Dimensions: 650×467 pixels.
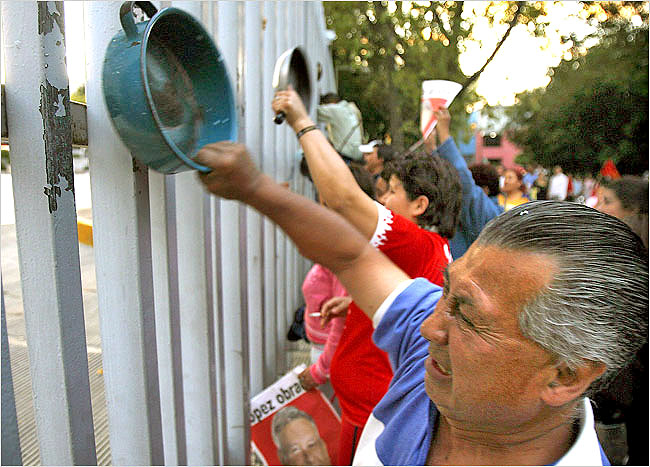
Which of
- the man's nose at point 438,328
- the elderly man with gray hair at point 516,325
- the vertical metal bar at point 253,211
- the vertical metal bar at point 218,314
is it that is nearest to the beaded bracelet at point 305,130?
the vertical metal bar at point 218,314

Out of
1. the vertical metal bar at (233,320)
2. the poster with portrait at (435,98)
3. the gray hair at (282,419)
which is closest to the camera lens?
the vertical metal bar at (233,320)

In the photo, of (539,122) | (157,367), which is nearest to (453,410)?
(157,367)

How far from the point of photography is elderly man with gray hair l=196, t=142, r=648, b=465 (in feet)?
2.46

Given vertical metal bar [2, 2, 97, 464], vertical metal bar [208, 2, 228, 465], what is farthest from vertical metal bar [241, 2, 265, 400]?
vertical metal bar [2, 2, 97, 464]

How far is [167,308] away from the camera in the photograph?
1261 millimetres

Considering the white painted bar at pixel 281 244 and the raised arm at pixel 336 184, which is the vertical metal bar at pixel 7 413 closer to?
the raised arm at pixel 336 184

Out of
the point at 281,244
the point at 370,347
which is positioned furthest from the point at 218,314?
the point at 281,244

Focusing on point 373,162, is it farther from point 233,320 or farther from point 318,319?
point 233,320

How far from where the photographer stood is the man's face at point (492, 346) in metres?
0.78

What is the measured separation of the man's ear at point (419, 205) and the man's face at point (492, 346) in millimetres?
951

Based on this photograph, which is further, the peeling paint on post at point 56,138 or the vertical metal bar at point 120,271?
the vertical metal bar at point 120,271

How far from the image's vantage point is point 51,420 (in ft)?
3.08

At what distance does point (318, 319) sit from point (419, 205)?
95 centimetres

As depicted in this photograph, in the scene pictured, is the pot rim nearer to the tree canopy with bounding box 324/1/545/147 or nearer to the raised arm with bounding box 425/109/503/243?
the raised arm with bounding box 425/109/503/243
